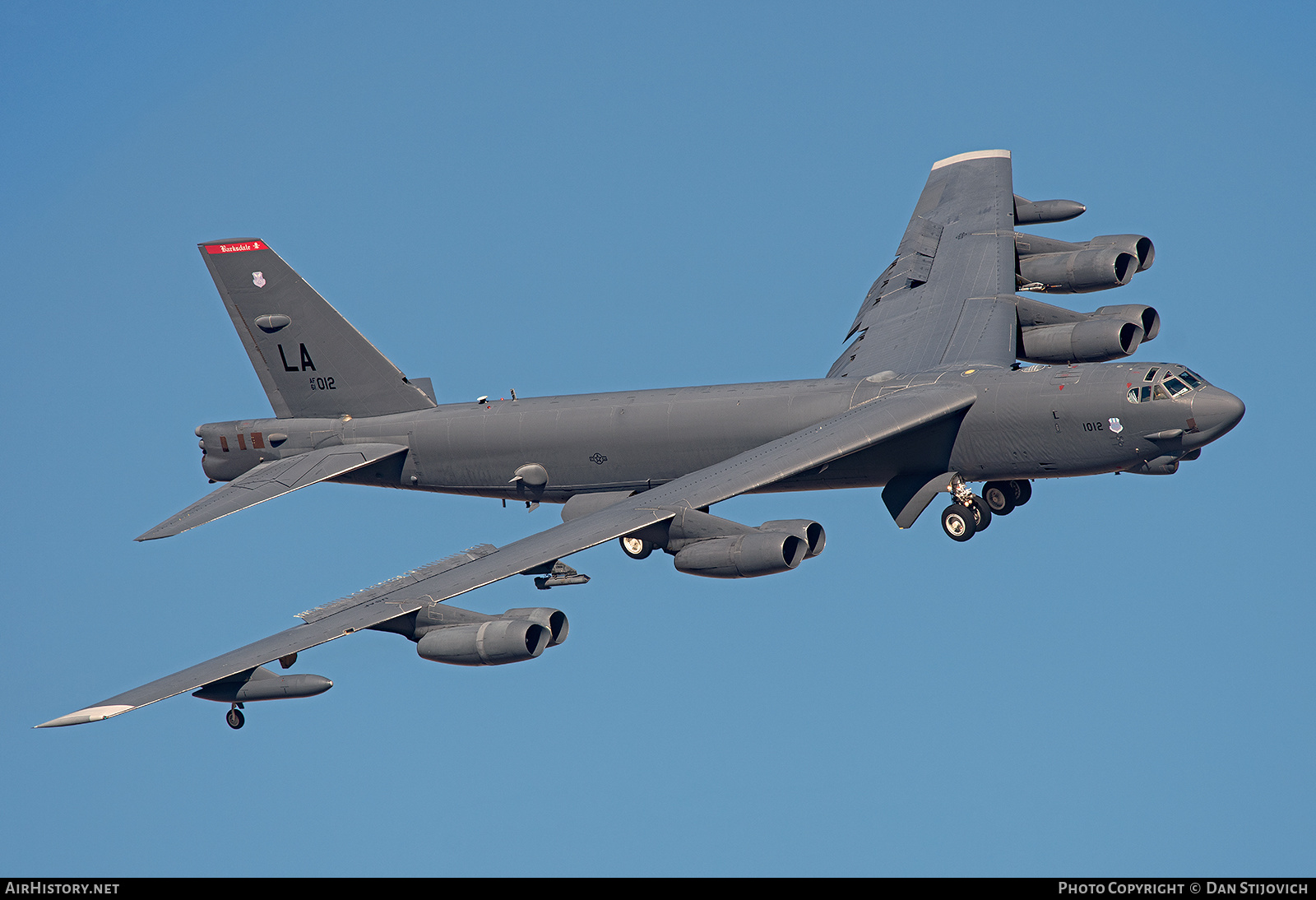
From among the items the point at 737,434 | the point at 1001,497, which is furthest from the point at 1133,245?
the point at 737,434

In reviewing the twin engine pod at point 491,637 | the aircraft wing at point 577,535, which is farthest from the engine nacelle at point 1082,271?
the twin engine pod at point 491,637

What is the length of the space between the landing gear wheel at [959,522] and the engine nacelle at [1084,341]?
6257mm

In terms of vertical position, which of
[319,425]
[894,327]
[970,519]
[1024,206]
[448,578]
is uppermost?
[1024,206]

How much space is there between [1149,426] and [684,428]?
11.0m

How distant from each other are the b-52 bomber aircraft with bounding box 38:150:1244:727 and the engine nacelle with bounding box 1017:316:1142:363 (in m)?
0.05

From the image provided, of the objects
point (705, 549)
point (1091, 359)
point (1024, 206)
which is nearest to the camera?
point (705, 549)

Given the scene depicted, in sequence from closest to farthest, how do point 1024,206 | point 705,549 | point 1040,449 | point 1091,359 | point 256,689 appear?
point 256,689, point 705,549, point 1040,449, point 1091,359, point 1024,206

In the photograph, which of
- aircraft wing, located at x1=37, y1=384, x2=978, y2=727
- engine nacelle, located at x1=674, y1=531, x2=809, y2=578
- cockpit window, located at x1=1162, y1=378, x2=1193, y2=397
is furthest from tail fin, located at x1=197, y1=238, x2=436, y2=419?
cockpit window, located at x1=1162, y1=378, x2=1193, y2=397

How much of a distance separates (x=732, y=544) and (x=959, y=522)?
21.3 ft

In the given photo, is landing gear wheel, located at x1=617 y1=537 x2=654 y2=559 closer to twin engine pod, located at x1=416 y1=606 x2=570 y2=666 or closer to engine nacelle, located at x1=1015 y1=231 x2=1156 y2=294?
twin engine pod, located at x1=416 y1=606 x2=570 y2=666

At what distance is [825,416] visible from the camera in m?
43.4

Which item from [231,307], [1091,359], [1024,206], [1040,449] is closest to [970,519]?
[1040,449]

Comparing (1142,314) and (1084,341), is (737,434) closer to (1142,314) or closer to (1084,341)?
(1084,341)

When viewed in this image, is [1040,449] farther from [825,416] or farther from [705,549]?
[705,549]
